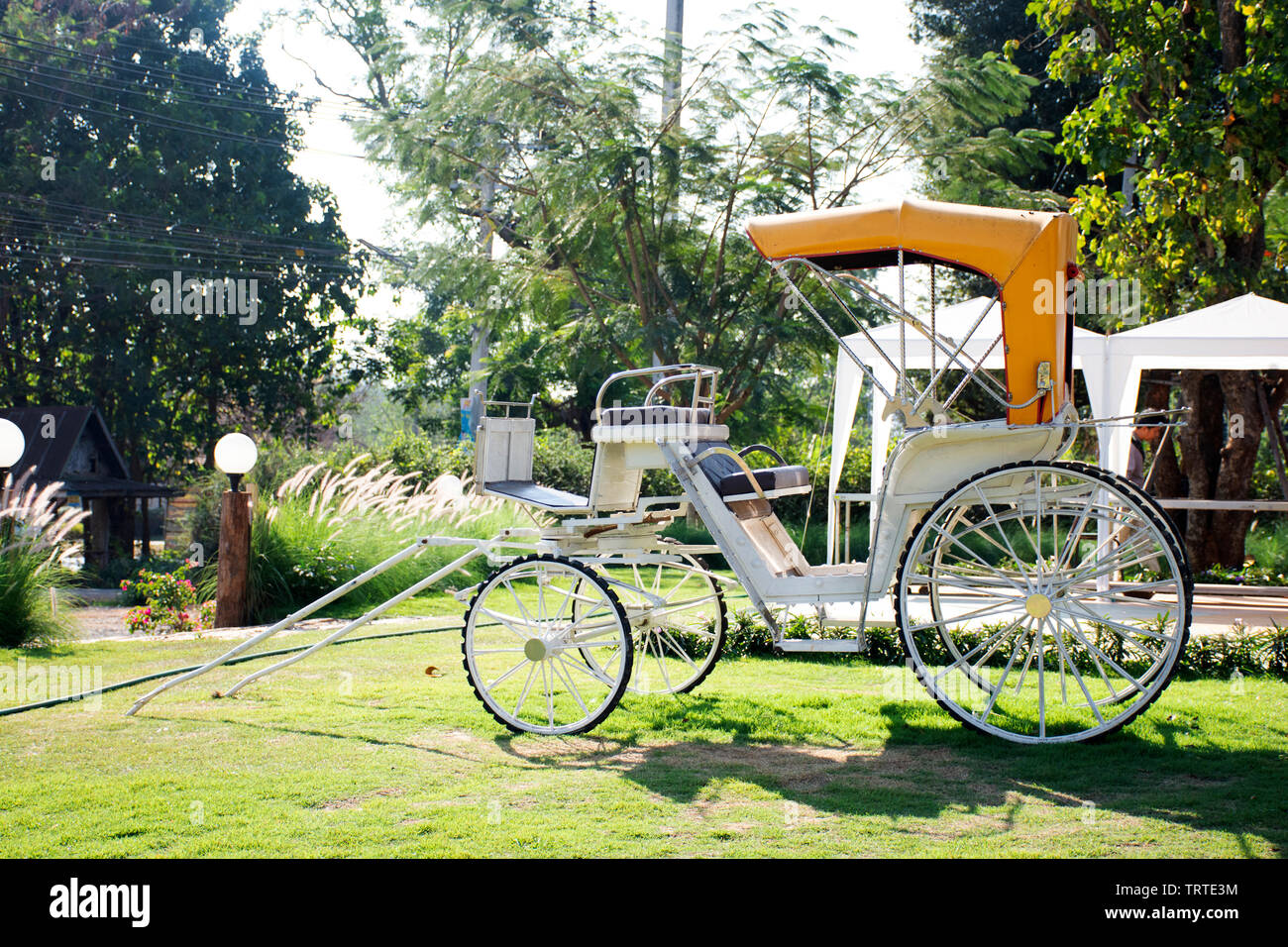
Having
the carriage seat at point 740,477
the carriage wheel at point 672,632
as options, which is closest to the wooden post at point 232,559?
the carriage wheel at point 672,632

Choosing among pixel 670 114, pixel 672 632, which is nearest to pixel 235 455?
pixel 672 632

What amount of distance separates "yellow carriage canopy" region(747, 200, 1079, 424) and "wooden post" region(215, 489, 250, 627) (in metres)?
7.50

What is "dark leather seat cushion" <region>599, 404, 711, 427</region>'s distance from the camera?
19.9ft

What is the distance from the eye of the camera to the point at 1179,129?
8.30 m

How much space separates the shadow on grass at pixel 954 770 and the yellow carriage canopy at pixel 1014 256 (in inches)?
67.5

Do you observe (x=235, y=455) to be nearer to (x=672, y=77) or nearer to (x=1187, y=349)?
(x=672, y=77)

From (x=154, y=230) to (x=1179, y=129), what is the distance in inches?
877

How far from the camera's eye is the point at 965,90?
14.8 meters

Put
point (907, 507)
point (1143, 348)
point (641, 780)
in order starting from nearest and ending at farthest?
point (641, 780), point (907, 507), point (1143, 348)

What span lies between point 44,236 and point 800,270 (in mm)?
17565
